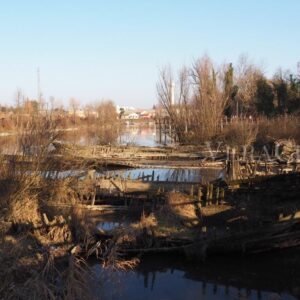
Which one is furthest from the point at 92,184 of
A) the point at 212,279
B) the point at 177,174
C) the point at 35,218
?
the point at 177,174

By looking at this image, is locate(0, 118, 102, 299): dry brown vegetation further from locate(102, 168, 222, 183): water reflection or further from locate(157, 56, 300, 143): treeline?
locate(157, 56, 300, 143): treeline

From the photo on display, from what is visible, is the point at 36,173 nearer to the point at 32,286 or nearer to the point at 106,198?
the point at 106,198

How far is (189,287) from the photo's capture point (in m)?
11.4

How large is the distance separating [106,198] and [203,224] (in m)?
4.36

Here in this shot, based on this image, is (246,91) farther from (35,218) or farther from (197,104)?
(35,218)

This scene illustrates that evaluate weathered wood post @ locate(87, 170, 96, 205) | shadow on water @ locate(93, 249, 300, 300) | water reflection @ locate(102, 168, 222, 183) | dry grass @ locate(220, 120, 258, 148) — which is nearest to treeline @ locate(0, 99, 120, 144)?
weathered wood post @ locate(87, 170, 96, 205)

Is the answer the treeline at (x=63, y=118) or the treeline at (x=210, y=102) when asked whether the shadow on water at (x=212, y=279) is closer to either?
the treeline at (x=63, y=118)

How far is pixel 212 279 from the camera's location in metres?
11.8

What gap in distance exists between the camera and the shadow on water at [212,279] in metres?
10.8

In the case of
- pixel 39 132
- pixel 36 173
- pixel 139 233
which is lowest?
pixel 139 233

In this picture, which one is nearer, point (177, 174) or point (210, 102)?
point (177, 174)

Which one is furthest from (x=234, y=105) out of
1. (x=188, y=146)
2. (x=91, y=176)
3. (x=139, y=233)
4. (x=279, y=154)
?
(x=139, y=233)

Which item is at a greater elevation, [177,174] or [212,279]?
[177,174]

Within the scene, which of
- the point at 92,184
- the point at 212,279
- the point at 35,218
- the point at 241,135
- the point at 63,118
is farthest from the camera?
the point at 241,135
